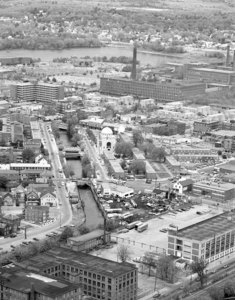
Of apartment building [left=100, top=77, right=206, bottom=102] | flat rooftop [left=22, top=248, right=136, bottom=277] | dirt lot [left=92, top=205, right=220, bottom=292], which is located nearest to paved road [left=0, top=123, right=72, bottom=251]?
dirt lot [left=92, top=205, right=220, bottom=292]

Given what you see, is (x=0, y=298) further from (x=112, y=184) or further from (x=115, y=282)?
(x=112, y=184)

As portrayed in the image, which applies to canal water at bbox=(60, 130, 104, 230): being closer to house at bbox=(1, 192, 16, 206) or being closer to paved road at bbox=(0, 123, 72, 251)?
paved road at bbox=(0, 123, 72, 251)

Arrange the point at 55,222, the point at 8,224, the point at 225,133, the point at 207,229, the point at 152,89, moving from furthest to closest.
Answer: the point at 152,89 < the point at 225,133 < the point at 55,222 < the point at 8,224 < the point at 207,229

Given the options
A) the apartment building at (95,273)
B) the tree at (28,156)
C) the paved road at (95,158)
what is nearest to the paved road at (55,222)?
the tree at (28,156)

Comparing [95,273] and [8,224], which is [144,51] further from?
[95,273]

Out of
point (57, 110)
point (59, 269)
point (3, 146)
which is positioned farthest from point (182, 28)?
point (59, 269)

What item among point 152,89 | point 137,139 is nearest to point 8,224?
point 137,139
